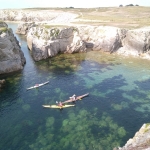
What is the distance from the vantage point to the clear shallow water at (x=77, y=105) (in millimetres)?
42469

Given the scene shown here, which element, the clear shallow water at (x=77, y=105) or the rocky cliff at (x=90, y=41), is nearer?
the clear shallow water at (x=77, y=105)

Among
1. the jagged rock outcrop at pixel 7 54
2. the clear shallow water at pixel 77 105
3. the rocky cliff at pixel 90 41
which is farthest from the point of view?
the rocky cliff at pixel 90 41

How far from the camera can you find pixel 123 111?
5247 cm

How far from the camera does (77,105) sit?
184 ft

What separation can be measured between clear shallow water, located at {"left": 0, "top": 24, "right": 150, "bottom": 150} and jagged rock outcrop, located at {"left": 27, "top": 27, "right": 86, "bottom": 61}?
564cm

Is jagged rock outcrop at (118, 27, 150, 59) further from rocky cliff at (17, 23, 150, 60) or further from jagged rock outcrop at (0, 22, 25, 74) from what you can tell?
jagged rock outcrop at (0, 22, 25, 74)

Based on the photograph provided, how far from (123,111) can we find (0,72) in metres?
45.7

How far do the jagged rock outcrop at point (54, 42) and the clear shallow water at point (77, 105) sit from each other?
5642mm

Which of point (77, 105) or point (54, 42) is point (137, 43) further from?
point (77, 105)

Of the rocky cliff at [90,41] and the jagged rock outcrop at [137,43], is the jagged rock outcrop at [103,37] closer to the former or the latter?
the rocky cliff at [90,41]

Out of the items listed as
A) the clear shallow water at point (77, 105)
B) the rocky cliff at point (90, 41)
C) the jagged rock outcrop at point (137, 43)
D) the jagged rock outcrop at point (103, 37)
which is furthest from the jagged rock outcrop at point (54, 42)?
the jagged rock outcrop at point (137, 43)

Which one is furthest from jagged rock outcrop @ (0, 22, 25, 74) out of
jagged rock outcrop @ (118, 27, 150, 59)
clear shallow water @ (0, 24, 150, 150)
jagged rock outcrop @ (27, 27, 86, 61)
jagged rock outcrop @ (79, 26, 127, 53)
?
jagged rock outcrop @ (118, 27, 150, 59)

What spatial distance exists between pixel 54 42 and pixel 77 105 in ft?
148

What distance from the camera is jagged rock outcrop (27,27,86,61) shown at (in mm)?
91375
